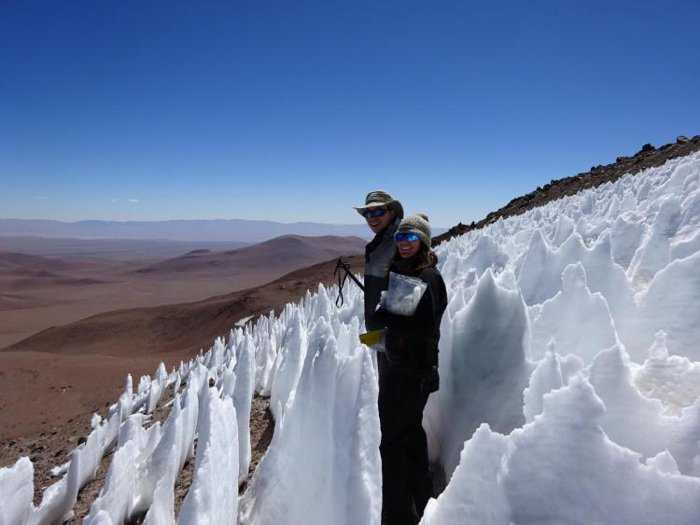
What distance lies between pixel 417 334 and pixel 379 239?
730mm

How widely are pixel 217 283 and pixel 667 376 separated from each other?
184 feet

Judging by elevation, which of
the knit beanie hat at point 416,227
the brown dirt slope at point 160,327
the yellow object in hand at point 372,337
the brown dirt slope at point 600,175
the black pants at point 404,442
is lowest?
the brown dirt slope at point 160,327

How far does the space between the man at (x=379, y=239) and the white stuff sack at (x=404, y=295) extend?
1.50 feet

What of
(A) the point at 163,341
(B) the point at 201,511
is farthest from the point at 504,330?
(A) the point at 163,341

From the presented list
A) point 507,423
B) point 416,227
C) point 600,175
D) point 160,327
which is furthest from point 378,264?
point 160,327

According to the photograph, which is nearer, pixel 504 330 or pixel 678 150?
pixel 504 330

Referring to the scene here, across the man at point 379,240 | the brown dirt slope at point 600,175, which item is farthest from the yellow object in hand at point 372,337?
the brown dirt slope at point 600,175

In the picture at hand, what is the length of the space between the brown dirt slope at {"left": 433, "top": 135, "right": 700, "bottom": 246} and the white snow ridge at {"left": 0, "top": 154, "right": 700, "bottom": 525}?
47.4 ft

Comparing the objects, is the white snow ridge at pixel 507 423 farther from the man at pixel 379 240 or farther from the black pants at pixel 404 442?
the man at pixel 379 240

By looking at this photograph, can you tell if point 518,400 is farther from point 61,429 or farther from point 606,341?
point 61,429

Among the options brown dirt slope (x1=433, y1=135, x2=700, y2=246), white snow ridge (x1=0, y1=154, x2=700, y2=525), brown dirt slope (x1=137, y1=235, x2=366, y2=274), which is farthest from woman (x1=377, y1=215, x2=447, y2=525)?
brown dirt slope (x1=137, y1=235, x2=366, y2=274)

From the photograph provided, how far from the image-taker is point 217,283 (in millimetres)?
54750

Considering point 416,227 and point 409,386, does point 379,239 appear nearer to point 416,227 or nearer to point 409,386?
point 416,227

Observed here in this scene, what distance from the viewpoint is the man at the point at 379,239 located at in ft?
7.72
